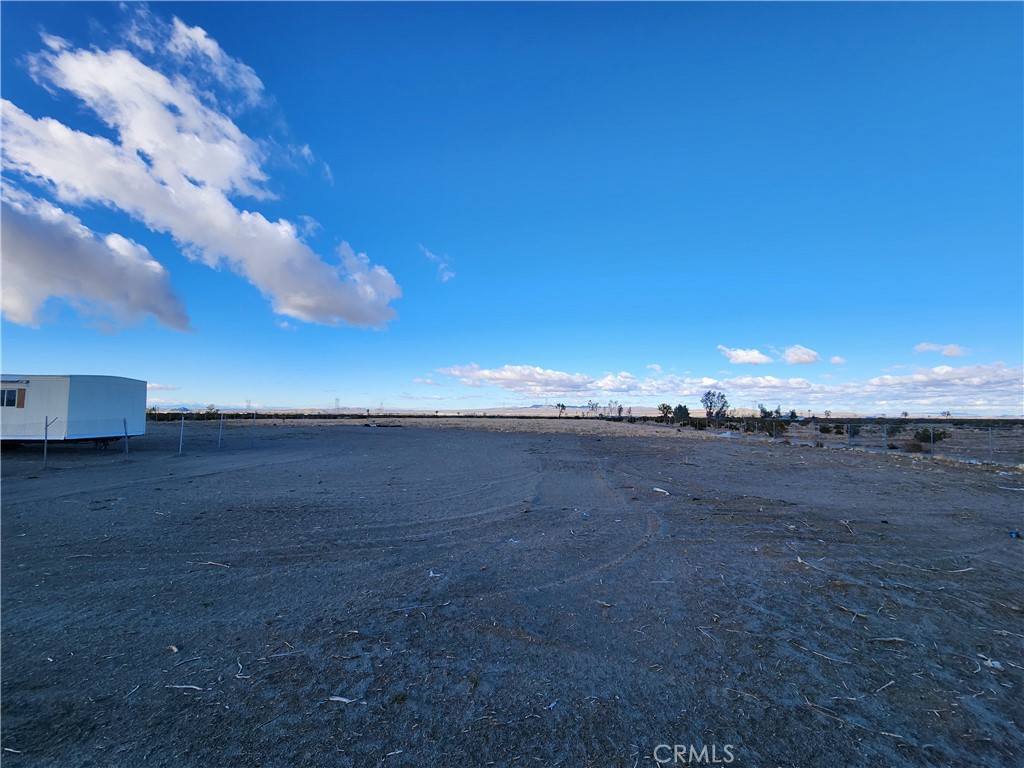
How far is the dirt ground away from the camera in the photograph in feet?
8.79

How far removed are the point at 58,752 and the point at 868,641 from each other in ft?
18.7

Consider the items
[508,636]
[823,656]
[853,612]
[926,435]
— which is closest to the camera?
[823,656]

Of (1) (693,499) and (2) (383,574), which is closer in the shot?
(2) (383,574)

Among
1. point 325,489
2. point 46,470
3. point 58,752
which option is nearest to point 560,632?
point 58,752

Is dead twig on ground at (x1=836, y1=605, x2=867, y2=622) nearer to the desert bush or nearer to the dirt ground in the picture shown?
the dirt ground

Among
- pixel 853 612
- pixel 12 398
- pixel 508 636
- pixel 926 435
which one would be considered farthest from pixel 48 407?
pixel 926 435

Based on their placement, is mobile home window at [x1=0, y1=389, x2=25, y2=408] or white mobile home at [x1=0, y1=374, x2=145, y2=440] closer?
white mobile home at [x1=0, y1=374, x2=145, y2=440]

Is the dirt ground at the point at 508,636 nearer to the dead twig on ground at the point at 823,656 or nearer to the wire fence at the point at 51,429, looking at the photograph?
the dead twig on ground at the point at 823,656

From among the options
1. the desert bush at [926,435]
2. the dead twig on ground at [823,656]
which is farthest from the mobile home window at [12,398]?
the desert bush at [926,435]

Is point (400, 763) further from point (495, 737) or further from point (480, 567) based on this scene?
point (480, 567)

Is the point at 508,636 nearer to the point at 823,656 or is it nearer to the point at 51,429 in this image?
the point at 823,656

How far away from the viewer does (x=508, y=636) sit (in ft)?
12.8

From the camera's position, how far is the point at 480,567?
222 inches

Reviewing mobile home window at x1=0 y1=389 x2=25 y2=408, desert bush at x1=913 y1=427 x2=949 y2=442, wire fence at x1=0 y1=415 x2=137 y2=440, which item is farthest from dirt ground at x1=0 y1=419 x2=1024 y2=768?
desert bush at x1=913 y1=427 x2=949 y2=442
